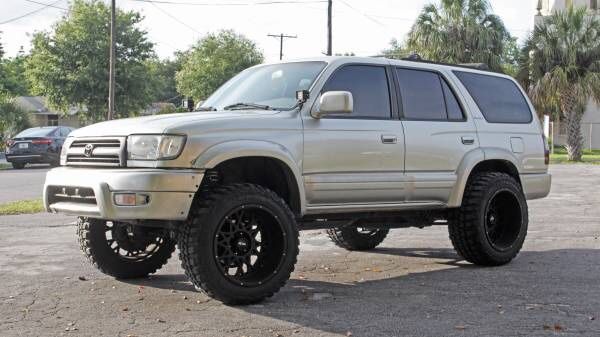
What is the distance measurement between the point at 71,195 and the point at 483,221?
3906mm

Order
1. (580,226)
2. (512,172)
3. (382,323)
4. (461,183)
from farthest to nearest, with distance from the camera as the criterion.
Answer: (580,226) → (512,172) → (461,183) → (382,323)

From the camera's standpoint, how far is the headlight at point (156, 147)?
5.59 m

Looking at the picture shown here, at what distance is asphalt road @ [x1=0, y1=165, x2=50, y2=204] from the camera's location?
54.3 ft

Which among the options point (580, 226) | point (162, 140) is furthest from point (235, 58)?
point (162, 140)

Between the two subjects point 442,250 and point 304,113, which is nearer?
point 304,113

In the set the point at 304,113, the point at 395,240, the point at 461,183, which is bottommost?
the point at 395,240

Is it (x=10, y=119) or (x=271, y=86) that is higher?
(x=10, y=119)

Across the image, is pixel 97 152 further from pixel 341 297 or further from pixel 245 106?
pixel 341 297

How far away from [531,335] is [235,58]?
7277 cm

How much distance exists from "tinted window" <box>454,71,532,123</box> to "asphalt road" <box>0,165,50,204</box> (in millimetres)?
10350

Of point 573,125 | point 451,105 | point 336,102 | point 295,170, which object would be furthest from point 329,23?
point 295,170

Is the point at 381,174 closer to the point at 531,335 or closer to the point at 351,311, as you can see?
the point at 351,311

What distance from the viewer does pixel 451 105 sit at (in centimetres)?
773

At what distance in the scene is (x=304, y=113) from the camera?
632cm
